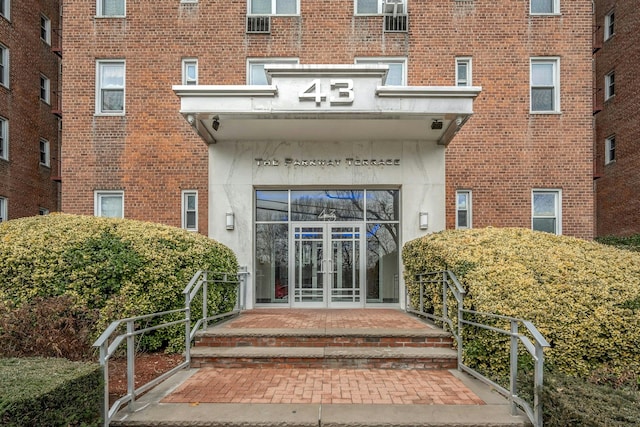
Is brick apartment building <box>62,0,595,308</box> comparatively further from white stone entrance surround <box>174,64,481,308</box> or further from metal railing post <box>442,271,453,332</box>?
metal railing post <box>442,271,453,332</box>

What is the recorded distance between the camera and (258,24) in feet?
39.3

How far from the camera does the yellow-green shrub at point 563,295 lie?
5.62 m

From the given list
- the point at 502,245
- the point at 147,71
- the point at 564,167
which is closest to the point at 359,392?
the point at 502,245

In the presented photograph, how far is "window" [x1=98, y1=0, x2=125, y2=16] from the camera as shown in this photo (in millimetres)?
12141

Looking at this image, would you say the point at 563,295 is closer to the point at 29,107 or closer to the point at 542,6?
the point at 542,6

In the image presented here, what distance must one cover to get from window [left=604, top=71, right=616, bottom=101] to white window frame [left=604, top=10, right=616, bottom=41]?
1595 mm

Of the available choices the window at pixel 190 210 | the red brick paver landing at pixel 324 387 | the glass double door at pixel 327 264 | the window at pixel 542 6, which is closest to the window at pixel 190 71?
the window at pixel 190 210

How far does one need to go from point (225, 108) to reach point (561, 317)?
688 centimetres

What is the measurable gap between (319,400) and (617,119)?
18.1 metres

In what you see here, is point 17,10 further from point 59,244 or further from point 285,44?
point 59,244

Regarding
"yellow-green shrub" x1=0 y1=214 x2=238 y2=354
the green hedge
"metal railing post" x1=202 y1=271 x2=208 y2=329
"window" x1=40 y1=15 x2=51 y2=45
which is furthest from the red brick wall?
the green hedge

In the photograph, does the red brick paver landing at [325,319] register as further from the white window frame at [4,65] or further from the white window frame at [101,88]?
the white window frame at [4,65]

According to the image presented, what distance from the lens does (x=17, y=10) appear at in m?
15.9

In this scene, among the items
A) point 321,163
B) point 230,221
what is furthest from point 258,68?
point 230,221
